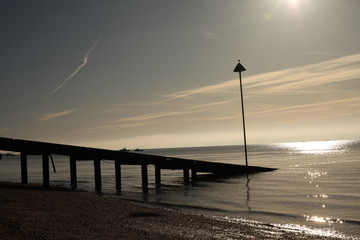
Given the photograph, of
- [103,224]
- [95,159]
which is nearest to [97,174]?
[95,159]

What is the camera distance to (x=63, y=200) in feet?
46.2

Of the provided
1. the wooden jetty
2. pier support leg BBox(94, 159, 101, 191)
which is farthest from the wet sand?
pier support leg BBox(94, 159, 101, 191)

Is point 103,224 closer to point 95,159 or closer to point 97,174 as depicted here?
point 95,159

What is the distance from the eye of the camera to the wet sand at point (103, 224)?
27.8ft

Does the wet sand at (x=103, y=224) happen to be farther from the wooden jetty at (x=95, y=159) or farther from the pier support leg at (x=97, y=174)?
the pier support leg at (x=97, y=174)

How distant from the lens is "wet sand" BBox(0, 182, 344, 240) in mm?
8477

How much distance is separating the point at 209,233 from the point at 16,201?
670 cm

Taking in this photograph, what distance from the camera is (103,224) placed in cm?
1004

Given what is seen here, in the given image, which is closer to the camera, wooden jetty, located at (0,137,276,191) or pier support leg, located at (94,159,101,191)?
wooden jetty, located at (0,137,276,191)

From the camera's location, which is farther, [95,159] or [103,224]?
[95,159]

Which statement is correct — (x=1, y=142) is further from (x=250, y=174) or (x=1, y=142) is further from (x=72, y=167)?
(x=250, y=174)

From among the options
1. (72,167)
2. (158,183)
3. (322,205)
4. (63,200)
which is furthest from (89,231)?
(158,183)

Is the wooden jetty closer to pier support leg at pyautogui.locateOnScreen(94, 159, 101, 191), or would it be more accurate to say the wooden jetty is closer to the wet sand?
pier support leg at pyautogui.locateOnScreen(94, 159, 101, 191)

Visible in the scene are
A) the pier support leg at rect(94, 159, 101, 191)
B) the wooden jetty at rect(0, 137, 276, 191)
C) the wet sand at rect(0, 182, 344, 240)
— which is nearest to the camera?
the wet sand at rect(0, 182, 344, 240)
